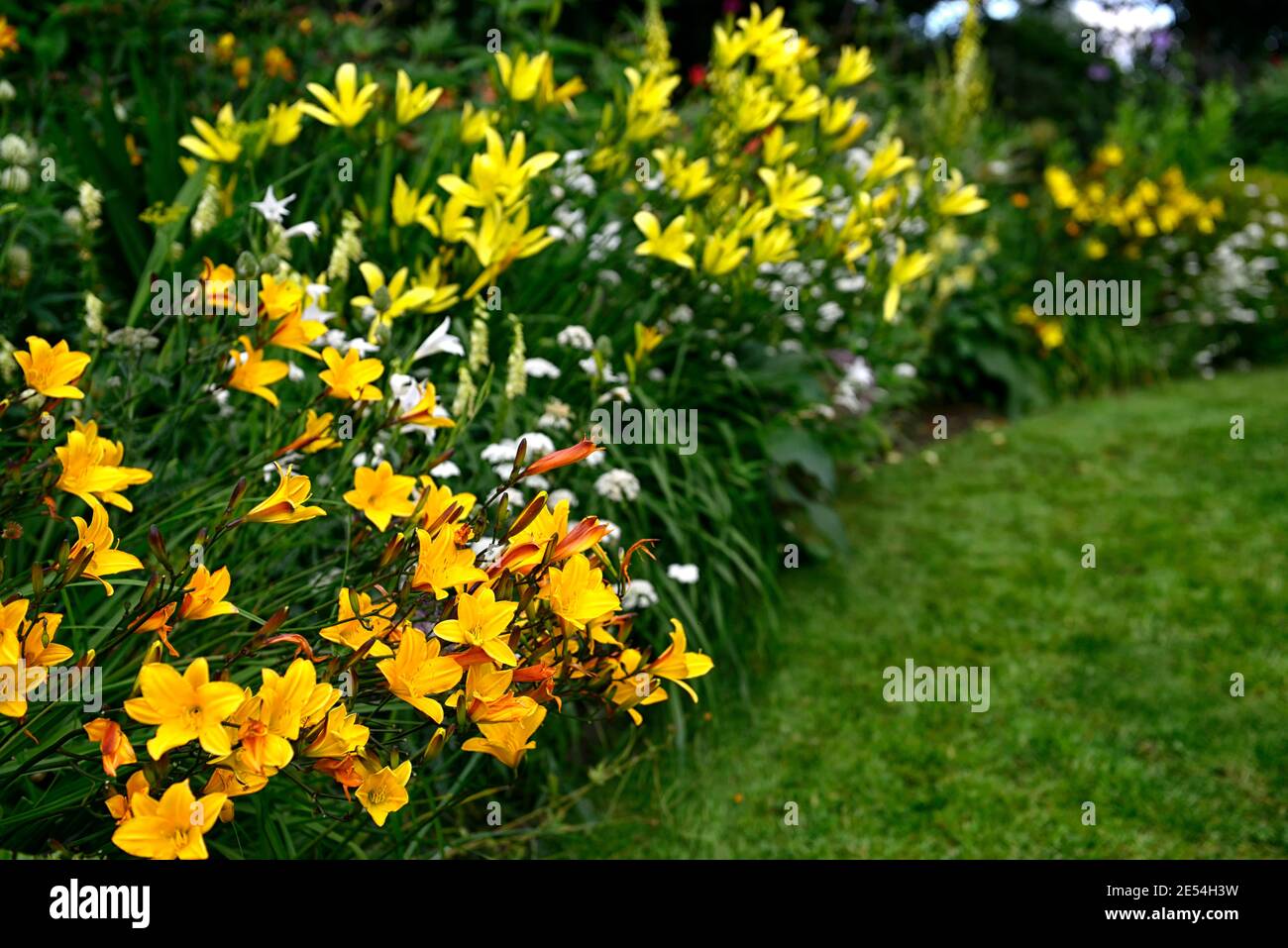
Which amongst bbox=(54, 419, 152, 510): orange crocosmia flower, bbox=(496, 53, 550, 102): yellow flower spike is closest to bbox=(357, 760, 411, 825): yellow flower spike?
bbox=(54, 419, 152, 510): orange crocosmia flower

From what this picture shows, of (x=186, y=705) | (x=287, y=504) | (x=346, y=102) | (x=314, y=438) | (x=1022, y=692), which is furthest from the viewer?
(x=1022, y=692)

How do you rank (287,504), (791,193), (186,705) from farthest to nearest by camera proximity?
(791,193), (287,504), (186,705)

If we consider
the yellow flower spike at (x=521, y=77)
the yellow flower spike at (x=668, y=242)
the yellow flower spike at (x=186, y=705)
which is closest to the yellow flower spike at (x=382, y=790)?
the yellow flower spike at (x=186, y=705)

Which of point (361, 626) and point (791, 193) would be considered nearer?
point (361, 626)

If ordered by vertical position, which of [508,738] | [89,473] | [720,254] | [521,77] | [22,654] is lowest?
[508,738]

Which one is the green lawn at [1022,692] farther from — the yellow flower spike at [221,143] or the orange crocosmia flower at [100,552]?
the yellow flower spike at [221,143]

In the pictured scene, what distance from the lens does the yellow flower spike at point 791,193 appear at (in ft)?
8.79

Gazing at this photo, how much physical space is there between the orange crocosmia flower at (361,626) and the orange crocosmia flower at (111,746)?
0.24 metres

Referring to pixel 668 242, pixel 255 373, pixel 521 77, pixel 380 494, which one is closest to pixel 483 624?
pixel 380 494

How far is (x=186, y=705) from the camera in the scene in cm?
116

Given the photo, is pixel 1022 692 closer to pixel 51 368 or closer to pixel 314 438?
pixel 314 438

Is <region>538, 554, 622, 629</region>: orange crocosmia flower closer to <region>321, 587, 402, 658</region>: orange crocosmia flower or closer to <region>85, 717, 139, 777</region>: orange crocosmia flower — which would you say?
<region>321, 587, 402, 658</region>: orange crocosmia flower

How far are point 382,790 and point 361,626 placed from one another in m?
0.20

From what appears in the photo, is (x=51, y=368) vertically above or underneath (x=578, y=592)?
above
